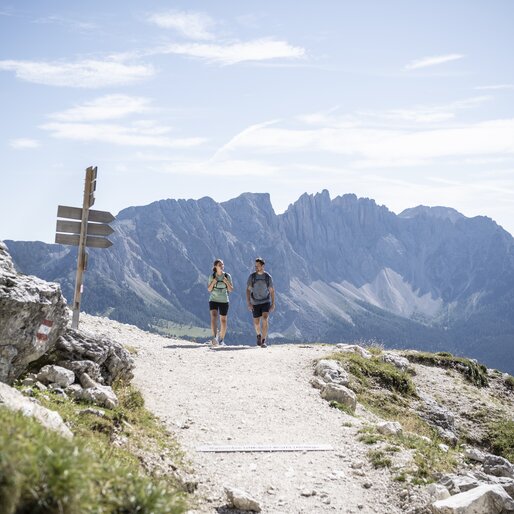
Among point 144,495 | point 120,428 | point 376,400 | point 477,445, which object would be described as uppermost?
point 144,495

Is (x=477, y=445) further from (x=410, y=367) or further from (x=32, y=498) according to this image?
(x=32, y=498)

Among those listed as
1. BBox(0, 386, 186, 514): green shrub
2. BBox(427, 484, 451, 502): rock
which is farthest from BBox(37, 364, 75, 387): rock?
BBox(427, 484, 451, 502): rock

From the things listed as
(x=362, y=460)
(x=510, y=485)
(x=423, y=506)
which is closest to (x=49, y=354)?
(x=362, y=460)

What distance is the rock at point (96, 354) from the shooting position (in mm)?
14589

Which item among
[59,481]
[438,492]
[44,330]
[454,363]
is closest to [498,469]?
[438,492]

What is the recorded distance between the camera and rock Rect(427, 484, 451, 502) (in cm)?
1091

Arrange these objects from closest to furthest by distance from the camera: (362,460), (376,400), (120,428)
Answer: (120,428) → (362,460) → (376,400)

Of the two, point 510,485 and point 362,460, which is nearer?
point 510,485

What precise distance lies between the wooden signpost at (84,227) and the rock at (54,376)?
6.06 metres

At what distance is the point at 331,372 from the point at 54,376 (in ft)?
37.7

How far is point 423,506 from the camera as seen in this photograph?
10.8m

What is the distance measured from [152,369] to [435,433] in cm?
1002

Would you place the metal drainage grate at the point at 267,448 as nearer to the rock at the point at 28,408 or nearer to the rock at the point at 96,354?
the rock at the point at 96,354

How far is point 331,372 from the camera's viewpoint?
71.8 feet
